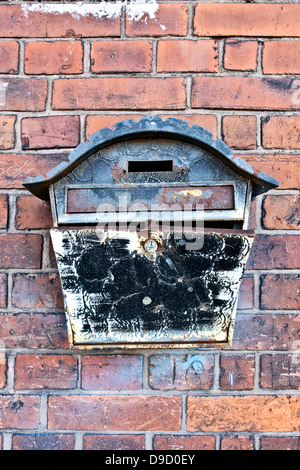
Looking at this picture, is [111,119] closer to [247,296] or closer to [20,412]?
[247,296]

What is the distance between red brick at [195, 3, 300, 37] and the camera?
1.21m

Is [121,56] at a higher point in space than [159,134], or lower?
higher

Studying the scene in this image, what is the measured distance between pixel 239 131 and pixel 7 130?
66 cm

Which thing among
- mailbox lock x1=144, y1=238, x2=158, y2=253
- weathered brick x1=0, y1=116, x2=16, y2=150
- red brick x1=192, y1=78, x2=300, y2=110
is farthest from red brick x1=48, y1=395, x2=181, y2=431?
red brick x1=192, y1=78, x2=300, y2=110

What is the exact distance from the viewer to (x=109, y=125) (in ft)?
3.94

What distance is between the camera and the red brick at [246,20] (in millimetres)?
1210

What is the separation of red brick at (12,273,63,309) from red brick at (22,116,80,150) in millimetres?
365

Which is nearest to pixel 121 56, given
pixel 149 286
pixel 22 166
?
pixel 22 166

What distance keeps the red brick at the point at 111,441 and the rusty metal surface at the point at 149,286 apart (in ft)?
1.01

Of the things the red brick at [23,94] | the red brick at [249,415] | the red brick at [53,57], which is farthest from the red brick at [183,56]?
the red brick at [249,415]

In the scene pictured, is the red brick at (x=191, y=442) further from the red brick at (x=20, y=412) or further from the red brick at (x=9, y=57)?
the red brick at (x=9, y=57)

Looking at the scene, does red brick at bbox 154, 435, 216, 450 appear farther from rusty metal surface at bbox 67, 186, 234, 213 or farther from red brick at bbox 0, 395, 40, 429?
rusty metal surface at bbox 67, 186, 234, 213

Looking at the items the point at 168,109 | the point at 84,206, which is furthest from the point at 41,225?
the point at 168,109

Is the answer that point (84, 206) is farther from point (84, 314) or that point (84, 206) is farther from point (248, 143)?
point (248, 143)
